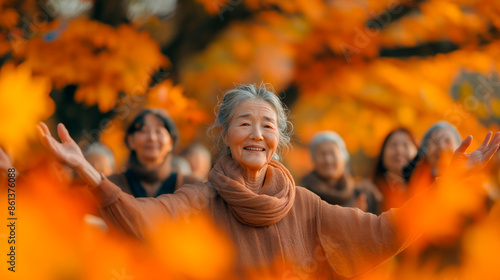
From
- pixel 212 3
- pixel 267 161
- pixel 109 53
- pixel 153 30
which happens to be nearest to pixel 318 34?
pixel 212 3

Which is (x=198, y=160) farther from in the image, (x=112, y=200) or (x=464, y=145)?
(x=112, y=200)

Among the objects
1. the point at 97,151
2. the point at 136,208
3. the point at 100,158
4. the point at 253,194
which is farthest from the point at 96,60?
the point at 136,208

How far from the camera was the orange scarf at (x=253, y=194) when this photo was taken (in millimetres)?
3016

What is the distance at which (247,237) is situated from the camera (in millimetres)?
3059

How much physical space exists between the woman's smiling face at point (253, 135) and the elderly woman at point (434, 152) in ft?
7.68

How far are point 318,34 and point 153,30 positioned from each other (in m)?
1.96

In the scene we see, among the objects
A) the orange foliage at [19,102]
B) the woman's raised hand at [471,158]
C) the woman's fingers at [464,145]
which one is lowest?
the woman's raised hand at [471,158]

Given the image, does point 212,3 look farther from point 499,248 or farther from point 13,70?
point 499,248

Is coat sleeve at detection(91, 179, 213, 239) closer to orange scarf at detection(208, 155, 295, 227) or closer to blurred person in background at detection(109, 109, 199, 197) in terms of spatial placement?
orange scarf at detection(208, 155, 295, 227)

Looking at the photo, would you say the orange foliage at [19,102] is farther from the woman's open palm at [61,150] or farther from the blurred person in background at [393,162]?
the woman's open palm at [61,150]

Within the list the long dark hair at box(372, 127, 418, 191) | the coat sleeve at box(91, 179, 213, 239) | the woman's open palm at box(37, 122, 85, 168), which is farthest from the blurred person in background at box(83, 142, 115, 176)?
the woman's open palm at box(37, 122, 85, 168)

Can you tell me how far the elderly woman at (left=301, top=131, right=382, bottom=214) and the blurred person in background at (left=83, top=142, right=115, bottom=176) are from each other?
1.78 meters

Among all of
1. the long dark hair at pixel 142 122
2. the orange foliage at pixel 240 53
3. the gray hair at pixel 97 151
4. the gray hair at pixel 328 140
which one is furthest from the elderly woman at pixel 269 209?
the orange foliage at pixel 240 53

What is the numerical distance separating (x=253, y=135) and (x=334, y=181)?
117 inches
